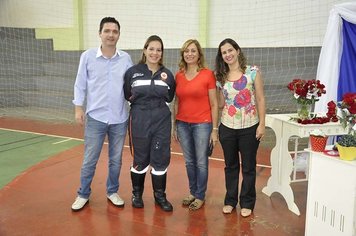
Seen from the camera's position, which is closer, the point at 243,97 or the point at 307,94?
the point at 243,97

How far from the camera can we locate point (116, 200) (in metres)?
3.31

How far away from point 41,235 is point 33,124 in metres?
4.85

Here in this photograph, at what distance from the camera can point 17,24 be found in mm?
10039

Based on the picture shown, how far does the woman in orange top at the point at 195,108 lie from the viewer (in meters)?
2.95

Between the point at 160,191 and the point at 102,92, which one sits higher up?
the point at 102,92

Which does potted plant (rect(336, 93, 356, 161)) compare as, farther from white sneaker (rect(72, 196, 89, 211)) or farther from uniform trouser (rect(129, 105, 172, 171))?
white sneaker (rect(72, 196, 89, 211))

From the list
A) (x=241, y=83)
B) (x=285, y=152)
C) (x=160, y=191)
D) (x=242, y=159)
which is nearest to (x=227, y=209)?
(x=242, y=159)

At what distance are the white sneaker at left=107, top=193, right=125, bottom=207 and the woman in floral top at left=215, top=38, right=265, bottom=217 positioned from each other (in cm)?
100

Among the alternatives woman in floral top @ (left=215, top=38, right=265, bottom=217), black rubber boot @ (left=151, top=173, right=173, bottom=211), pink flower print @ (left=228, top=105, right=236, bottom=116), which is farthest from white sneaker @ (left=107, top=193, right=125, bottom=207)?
pink flower print @ (left=228, top=105, right=236, bottom=116)

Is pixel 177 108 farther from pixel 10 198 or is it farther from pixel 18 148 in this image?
pixel 18 148

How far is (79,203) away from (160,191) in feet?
2.29

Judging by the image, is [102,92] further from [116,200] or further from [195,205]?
[195,205]

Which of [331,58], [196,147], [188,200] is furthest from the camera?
[331,58]

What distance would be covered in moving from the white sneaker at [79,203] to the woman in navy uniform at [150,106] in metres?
0.58
